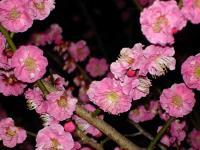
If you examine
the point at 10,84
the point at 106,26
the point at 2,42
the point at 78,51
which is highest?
the point at 2,42

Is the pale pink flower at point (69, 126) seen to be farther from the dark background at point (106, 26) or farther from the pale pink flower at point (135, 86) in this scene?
the dark background at point (106, 26)

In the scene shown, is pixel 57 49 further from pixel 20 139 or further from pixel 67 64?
pixel 20 139

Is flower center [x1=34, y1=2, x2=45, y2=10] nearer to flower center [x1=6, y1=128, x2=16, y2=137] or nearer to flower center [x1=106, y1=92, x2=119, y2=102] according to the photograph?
flower center [x1=106, y1=92, x2=119, y2=102]

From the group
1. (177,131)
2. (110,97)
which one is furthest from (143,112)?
(110,97)

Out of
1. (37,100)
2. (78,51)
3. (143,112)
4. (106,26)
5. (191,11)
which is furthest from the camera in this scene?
(106,26)

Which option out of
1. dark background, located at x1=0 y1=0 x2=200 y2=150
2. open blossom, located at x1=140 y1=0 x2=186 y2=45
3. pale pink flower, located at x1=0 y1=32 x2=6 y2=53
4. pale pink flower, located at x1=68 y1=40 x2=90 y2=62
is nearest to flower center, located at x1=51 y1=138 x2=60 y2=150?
pale pink flower, located at x1=0 y1=32 x2=6 y2=53

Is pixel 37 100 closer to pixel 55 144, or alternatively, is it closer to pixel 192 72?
pixel 55 144
